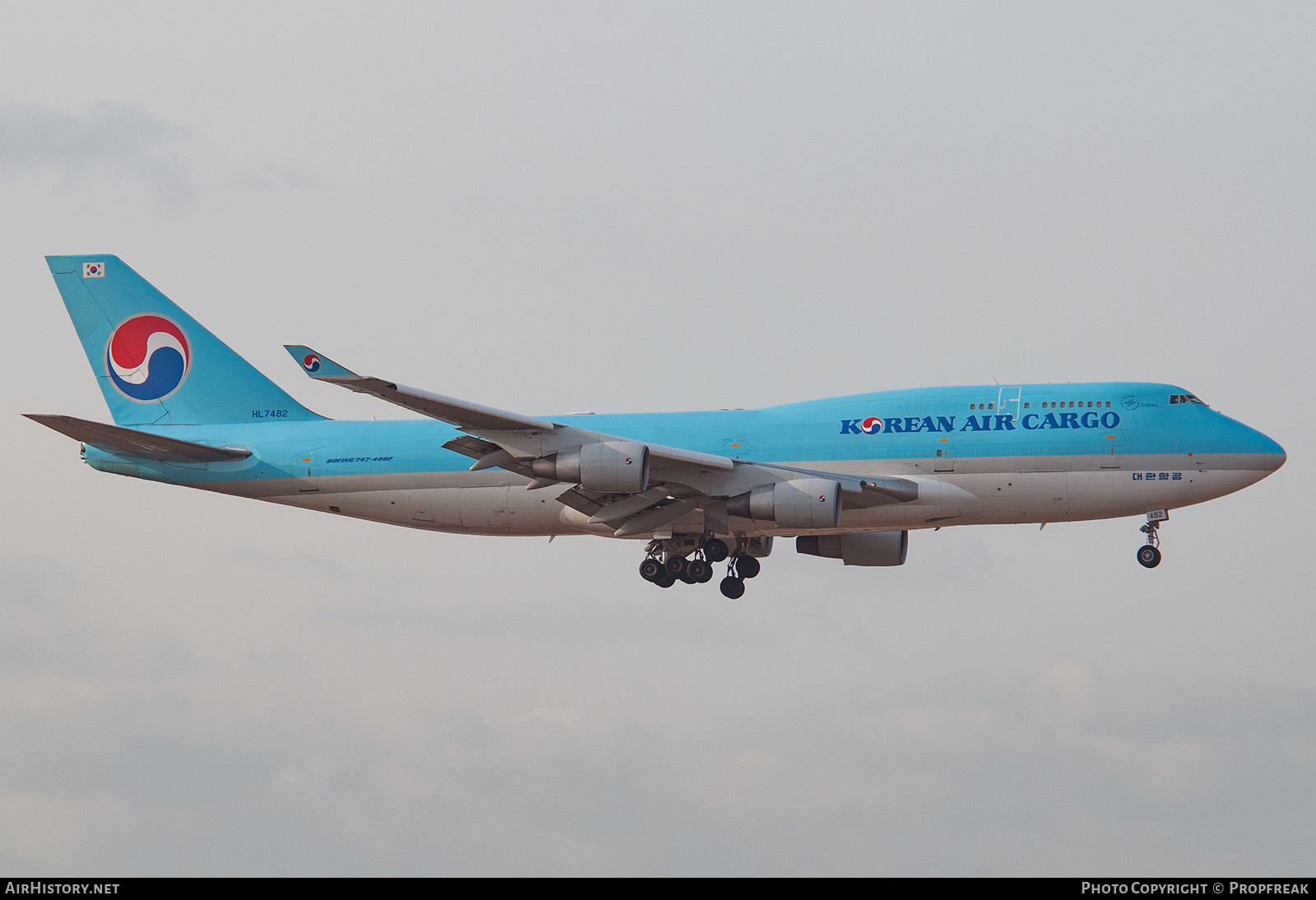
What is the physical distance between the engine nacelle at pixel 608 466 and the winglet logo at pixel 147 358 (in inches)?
638

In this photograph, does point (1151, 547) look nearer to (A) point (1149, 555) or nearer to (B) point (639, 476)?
(A) point (1149, 555)

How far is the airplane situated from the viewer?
140 ft

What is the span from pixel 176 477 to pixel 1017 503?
2559cm

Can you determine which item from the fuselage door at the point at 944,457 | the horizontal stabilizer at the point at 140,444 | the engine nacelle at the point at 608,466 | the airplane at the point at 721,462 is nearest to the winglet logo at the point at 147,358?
the airplane at the point at 721,462

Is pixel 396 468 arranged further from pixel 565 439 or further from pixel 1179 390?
pixel 1179 390

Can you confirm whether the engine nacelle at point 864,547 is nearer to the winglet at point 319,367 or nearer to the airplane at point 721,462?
the airplane at point 721,462

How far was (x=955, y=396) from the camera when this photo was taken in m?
44.2

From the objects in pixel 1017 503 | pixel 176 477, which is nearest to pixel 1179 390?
pixel 1017 503

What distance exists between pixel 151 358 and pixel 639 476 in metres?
19.3

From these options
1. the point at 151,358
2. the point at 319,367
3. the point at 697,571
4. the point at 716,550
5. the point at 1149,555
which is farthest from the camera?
the point at 151,358

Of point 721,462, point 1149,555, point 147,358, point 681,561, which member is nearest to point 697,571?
point 681,561

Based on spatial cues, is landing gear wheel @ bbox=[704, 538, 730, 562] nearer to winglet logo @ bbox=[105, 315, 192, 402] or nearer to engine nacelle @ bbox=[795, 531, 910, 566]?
engine nacelle @ bbox=[795, 531, 910, 566]

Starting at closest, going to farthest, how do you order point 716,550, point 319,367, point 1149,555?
point 319,367 < point 1149,555 < point 716,550

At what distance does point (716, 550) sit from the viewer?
153ft
